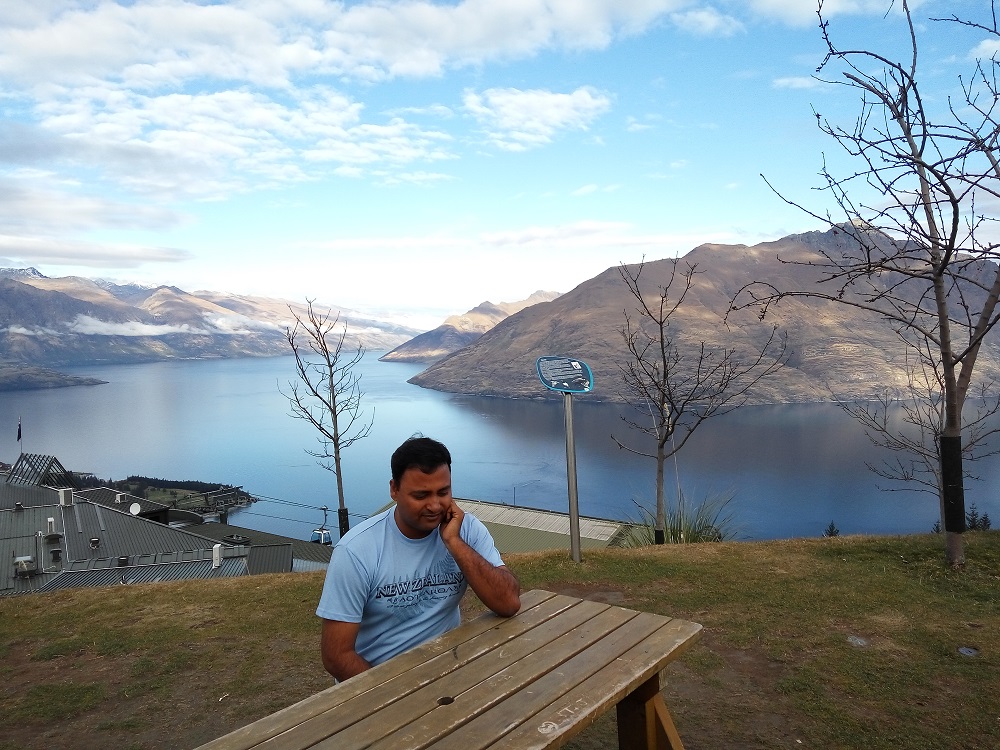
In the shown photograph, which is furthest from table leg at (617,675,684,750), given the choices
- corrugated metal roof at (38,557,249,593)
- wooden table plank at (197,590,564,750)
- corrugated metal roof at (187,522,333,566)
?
corrugated metal roof at (187,522,333,566)

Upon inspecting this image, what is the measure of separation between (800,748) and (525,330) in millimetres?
194531

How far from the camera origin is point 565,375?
Result: 634cm

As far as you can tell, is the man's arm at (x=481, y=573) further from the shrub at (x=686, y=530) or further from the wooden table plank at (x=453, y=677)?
the shrub at (x=686, y=530)

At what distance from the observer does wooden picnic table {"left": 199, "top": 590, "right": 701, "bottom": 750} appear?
1.73 meters

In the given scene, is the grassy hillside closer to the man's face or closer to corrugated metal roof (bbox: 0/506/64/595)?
the man's face

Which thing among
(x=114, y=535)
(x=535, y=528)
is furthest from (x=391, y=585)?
(x=535, y=528)

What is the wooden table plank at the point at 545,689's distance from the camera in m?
1.72

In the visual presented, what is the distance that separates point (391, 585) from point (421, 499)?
11.8 inches

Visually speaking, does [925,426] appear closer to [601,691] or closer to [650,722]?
[650,722]

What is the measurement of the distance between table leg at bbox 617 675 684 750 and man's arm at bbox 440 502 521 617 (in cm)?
51

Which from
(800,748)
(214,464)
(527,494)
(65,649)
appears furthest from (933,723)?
(214,464)

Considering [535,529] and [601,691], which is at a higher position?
[601,691]

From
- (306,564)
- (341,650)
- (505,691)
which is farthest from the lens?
(306,564)

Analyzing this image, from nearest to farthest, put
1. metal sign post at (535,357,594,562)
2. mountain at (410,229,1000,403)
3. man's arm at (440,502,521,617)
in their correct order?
man's arm at (440,502,521,617)
metal sign post at (535,357,594,562)
mountain at (410,229,1000,403)
